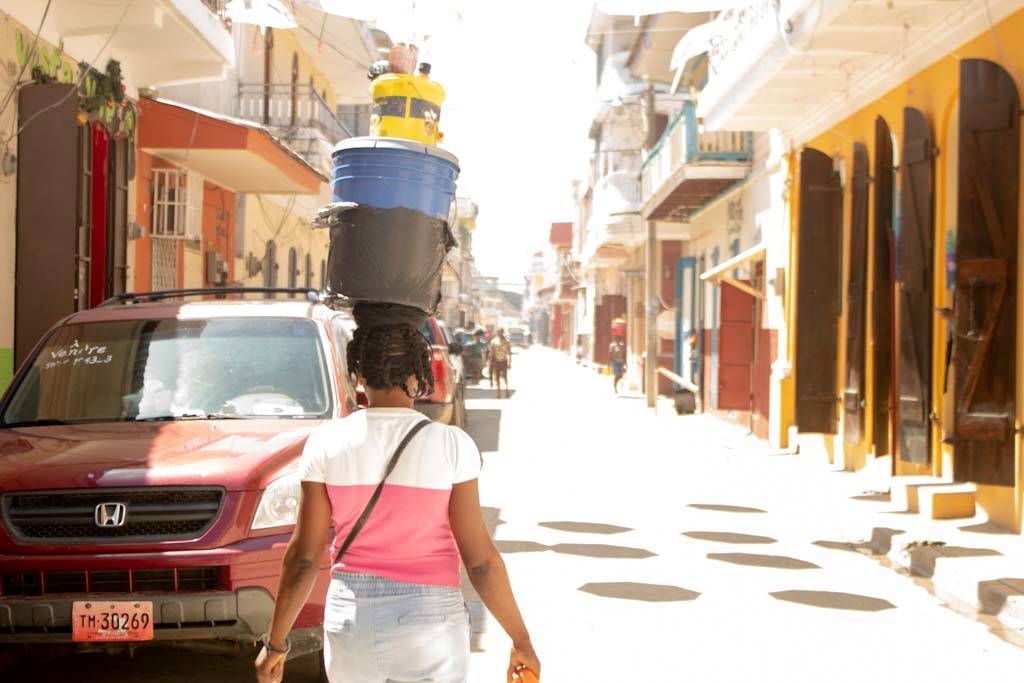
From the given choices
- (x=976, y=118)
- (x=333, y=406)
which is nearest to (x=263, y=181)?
(x=976, y=118)

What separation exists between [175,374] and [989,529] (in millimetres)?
6864

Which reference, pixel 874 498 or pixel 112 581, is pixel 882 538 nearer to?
pixel 874 498

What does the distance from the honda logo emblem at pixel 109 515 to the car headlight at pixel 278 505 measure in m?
0.52

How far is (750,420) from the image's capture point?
2084cm

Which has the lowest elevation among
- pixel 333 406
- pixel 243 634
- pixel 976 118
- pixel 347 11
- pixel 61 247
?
pixel 243 634

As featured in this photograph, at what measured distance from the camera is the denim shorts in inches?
120

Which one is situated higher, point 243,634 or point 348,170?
point 348,170

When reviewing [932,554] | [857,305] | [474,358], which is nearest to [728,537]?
[932,554]

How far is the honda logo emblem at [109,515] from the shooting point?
502 centimetres

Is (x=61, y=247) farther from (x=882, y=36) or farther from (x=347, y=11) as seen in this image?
(x=882, y=36)

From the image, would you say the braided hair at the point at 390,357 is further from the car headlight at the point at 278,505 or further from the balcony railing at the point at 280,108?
the balcony railing at the point at 280,108

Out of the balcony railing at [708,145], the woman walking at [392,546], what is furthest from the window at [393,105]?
the balcony railing at [708,145]

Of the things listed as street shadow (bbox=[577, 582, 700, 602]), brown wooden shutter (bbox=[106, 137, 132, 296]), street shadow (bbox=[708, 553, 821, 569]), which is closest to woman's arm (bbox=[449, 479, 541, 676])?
street shadow (bbox=[577, 582, 700, 602])

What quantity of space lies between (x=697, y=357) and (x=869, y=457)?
13.0m
